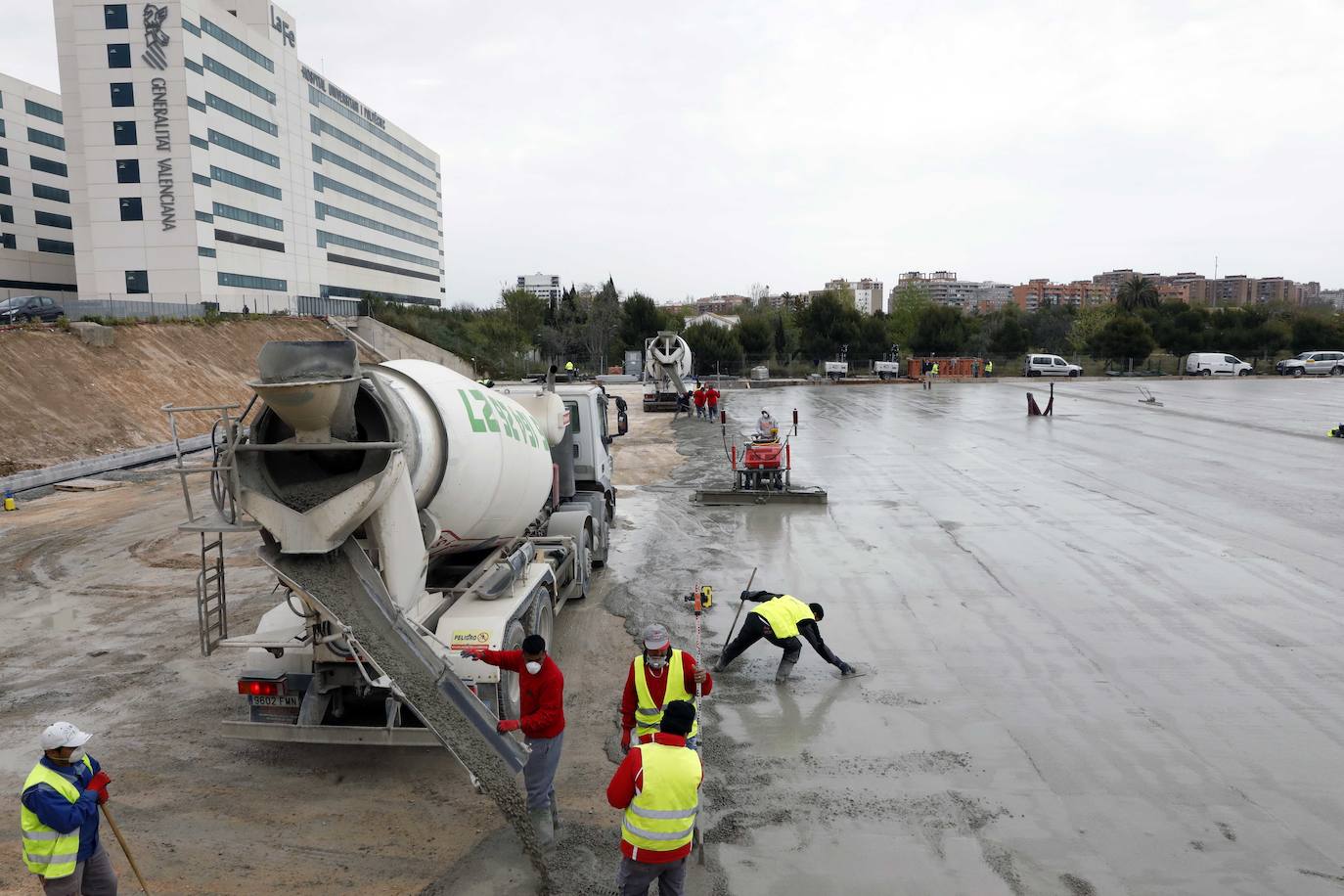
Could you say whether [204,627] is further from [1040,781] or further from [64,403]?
[64,403]

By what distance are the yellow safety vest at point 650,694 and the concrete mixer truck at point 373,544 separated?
1.00 m

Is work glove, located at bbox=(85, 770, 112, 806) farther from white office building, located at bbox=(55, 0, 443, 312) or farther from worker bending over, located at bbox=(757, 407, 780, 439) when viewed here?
white office building, located at bbox=(55, 0, 443, 312)

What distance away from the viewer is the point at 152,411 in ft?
99.0

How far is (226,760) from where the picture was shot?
24.4ft

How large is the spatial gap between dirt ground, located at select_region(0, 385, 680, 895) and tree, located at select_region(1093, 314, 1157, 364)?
6506 cm

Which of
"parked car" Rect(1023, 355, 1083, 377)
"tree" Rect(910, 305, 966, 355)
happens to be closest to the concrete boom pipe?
"parked car" Rect(1023, 355, 1083, 377)

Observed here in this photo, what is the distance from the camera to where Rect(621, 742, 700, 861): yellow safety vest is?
4.59m

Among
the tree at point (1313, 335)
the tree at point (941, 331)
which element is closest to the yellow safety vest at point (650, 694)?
the tree at point (941, 331)

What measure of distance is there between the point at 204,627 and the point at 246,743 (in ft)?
5.46

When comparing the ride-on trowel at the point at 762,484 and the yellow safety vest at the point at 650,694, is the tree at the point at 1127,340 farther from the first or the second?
the yellow safety vest at the point at 650,694

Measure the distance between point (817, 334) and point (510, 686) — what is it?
66.3m

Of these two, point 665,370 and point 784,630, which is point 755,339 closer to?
point 665,370

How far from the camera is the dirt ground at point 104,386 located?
81.6 ft

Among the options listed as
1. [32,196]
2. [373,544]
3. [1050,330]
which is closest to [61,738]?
[373,544]
